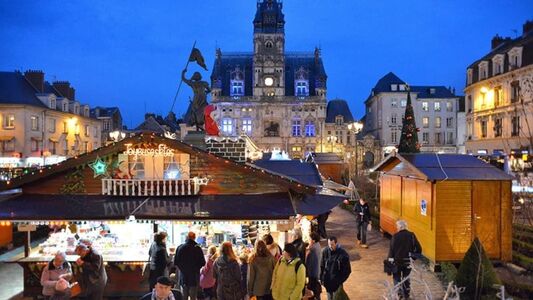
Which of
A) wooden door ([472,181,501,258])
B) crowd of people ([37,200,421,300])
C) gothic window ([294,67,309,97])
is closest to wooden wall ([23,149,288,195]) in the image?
crowd of people ([37,200,421,300])

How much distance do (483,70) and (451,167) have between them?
37190 mm

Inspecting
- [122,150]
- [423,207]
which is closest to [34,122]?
[122,150]

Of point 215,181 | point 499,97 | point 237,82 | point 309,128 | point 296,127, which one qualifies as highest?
point 237,82

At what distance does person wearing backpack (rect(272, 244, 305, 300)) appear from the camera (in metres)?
8.44

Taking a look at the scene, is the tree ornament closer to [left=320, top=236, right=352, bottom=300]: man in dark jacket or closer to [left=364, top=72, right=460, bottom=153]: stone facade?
[left=320, top=236, right=352, bottom=300]: man in dark jacket

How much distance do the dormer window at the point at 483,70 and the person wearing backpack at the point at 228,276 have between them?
44337 mm

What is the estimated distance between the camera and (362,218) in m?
17.9

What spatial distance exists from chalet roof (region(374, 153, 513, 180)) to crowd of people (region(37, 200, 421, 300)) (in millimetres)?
4383

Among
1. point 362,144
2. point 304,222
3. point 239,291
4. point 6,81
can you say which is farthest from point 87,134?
point 239,291

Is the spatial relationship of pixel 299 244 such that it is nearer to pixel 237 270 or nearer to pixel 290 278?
pixel 237 270

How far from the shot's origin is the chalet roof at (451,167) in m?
14.5

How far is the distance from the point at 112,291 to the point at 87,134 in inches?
1912

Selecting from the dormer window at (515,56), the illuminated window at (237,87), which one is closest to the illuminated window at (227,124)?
the illuminated window at (237,87)

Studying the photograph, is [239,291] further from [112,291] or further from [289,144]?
[289,144]
